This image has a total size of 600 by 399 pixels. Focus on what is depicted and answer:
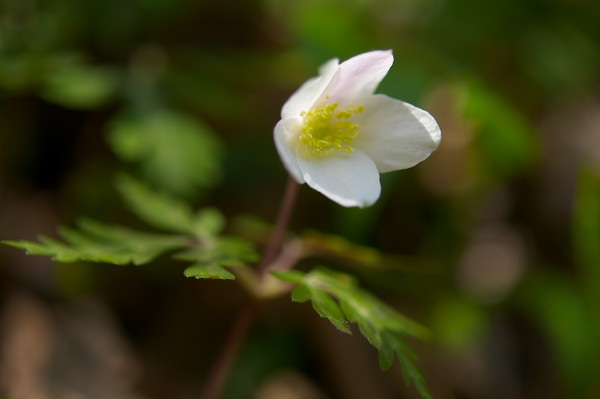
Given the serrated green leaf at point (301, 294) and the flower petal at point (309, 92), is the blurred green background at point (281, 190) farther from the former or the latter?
the serrated green leaf at point (301, 294)

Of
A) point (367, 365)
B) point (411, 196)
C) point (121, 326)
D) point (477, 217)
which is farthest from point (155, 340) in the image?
point (477, 217)

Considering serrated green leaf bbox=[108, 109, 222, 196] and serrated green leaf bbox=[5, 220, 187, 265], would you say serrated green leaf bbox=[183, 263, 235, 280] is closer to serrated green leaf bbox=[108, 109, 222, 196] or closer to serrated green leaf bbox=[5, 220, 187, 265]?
serrated green leaf bbox=[5, 220, 187, 265]

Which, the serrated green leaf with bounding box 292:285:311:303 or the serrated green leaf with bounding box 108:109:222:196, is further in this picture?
the serrated green leaf with bounding box 108:109:222:196

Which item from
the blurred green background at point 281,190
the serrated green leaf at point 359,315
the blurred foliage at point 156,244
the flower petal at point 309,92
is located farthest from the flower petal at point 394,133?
the blurred green background at point 281,190

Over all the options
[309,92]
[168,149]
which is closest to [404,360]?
[309,92]

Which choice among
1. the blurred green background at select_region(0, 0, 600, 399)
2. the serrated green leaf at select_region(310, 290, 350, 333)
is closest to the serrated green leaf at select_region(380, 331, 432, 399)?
the serrated green leaf at select_region(310, 290, 350, 333)
